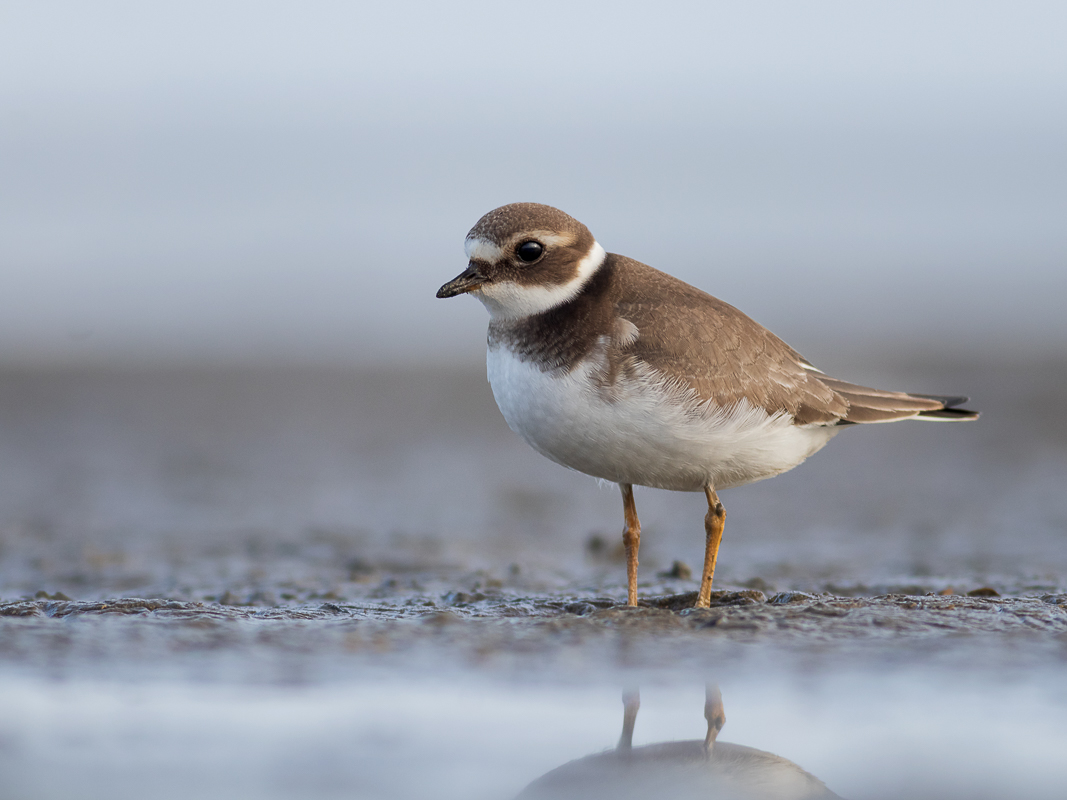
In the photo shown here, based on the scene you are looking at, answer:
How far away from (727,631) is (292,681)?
174 cm

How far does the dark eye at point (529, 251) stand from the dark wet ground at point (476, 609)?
1.73 meters

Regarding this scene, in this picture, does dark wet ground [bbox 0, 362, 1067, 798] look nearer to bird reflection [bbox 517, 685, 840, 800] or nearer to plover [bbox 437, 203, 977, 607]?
bird reflection [bbox 517, 685, 840, 800]

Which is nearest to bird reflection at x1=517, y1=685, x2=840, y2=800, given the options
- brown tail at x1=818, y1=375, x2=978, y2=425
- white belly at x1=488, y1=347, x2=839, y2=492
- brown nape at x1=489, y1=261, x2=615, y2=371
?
white belly at x1=488, y1=347, x2=839, y2=492

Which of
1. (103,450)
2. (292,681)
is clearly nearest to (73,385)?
(103,450)

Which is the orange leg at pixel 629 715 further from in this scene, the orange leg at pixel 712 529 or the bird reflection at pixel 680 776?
the orange leg at pixel 712 529

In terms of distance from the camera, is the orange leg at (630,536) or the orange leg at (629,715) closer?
the orange leg at (629,715)

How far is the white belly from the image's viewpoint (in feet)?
16.4

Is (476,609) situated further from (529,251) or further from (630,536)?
(529,251)

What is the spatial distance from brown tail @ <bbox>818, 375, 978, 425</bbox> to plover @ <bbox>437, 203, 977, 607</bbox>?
1.07 feet

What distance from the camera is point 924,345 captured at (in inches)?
719

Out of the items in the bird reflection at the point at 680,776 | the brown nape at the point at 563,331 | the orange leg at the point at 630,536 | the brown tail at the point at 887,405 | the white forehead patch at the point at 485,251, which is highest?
the white forehead patch at the point at 485,251

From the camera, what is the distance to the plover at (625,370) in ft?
16.5

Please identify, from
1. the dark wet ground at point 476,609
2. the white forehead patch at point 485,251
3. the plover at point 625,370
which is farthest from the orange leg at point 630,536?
the white forehead patch at point 485,251

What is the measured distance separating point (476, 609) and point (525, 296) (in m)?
1.56
